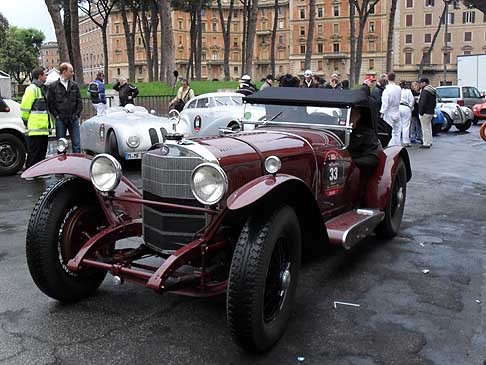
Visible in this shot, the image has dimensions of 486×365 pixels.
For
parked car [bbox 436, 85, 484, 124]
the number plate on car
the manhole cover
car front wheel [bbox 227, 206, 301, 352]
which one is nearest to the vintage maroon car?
car front wheel [bbox 227, 206, 301, 352]

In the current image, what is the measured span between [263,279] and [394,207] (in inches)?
139

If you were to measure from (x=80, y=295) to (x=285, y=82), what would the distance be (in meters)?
11.6

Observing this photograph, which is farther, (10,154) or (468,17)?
(468,17)

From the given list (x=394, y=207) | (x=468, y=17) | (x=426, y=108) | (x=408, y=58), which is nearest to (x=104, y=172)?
(x=394, y=207)

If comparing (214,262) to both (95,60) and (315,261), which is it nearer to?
(315,261)

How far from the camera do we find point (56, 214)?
13.9 ft

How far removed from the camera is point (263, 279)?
3.42 m

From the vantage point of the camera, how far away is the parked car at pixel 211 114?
45.2 ft

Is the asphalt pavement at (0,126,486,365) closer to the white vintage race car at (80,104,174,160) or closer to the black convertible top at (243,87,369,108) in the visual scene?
the black convertible top at (243,87,369,108)

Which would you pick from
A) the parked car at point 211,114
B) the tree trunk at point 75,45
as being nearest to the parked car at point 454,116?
the parked car at point 211,114

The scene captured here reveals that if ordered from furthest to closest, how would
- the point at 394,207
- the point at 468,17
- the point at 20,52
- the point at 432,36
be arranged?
the point at 432,36
the point at 468,17
the point at 20,52
the point at 394,207

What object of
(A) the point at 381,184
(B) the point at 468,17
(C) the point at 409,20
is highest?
(C) the point at 409,20

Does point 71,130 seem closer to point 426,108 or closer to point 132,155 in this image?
point 132,155

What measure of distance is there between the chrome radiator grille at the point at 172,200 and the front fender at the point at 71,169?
0.53 meters
